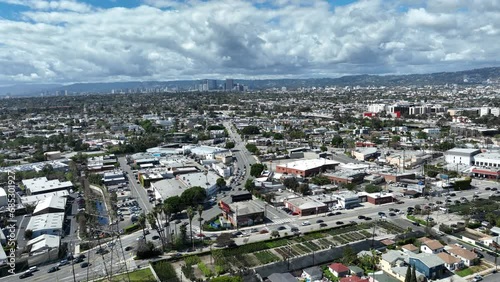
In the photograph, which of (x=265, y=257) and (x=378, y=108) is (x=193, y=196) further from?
(x=378, y=108)

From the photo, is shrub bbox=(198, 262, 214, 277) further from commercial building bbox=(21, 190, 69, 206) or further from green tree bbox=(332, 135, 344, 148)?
green tree bbox=(332, 135, 344, 148)

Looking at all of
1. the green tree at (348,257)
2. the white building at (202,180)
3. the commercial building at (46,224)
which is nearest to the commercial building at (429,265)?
the green tree at (348,257)

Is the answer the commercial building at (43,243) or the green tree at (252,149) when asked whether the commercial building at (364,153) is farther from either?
the commercial building at (43,243)

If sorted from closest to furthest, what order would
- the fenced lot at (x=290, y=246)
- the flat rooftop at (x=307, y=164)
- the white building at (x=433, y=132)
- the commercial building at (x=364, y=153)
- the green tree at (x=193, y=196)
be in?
the fenced lot at (x=290, y=246) → the green tree at (x=193, y=196) → the flat rooftop at (x=307, y=164) → the commercial building at (x=364, y=153) → the white building at (x=433, y=132)

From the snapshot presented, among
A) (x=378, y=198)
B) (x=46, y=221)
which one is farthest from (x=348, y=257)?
(x=46, y=221)

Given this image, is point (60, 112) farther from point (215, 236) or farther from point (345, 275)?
point (345, 275)

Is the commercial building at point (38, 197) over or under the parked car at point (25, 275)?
over
